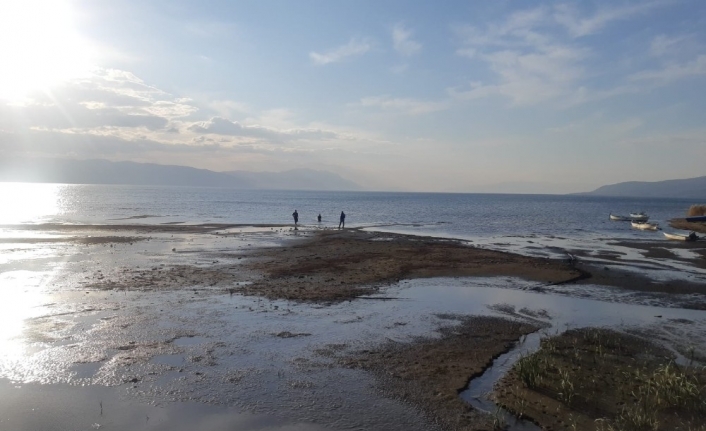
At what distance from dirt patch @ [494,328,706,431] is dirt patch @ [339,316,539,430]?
0.95m

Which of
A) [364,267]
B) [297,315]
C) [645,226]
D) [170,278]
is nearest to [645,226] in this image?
[645,226]

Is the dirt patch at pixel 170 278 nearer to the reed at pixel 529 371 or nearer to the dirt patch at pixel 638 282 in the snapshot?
the reed at pixel 529 371

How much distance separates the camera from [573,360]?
12641 mm

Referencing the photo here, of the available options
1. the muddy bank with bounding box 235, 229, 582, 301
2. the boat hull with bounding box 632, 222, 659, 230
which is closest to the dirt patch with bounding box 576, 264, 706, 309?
the muddy bank with bounding box 235, 229, 582, 301

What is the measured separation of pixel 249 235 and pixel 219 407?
127 feet

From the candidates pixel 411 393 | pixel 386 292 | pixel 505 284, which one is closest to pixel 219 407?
pixel 411 393

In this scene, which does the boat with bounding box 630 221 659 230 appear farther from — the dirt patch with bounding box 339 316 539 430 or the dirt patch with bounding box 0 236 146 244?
the dirt patch with bounding box 0 236 146 244

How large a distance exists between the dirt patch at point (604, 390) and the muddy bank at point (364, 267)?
9615mm

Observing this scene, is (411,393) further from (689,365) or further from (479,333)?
(689,365)

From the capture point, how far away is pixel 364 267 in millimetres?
27719

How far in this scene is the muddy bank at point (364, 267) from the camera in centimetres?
2172

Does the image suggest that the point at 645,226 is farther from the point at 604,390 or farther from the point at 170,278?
the point at 604,390

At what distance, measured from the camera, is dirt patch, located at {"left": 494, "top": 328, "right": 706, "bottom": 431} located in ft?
30.6

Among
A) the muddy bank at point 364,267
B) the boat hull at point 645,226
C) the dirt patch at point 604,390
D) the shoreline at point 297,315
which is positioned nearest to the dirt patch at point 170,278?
the shoreline at point 297,315
